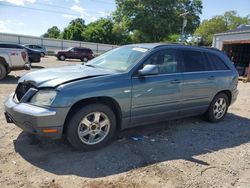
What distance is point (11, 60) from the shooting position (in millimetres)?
11125

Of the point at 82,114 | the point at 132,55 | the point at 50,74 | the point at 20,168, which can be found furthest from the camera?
the point at 132,55

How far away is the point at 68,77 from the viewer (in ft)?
14.0

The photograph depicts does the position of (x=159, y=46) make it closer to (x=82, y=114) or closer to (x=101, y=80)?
(x=101, y=80)

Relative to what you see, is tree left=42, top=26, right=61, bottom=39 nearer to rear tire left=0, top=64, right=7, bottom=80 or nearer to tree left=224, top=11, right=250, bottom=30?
tree left=224, top=11, right=250, bottom=30

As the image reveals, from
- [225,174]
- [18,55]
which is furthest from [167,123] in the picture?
[18,55]

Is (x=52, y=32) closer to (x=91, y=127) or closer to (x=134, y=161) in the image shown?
(x=91, y=127)

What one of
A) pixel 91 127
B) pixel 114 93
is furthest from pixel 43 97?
pixel 114 93

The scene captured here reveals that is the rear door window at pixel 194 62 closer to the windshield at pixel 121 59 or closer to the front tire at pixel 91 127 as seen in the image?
the windshield at pixel 121 59

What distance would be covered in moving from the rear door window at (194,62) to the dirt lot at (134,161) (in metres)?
1.33

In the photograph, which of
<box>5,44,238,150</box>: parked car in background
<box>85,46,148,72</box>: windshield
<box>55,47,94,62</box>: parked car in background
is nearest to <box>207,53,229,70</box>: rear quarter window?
<box>5,44,238,150</box>: parked car in background

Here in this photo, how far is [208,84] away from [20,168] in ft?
13.5

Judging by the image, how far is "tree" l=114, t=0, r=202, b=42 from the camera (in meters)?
42.3

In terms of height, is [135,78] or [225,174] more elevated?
[135,78]

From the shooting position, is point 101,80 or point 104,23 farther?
point 104,23
